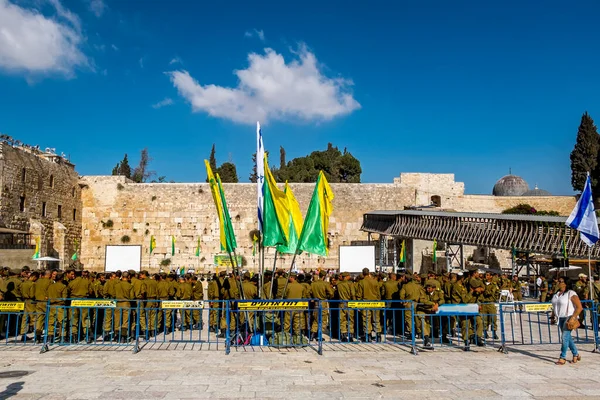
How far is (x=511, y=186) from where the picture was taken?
4844cm

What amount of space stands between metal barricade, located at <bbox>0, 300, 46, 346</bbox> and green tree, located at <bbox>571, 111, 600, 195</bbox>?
4083 cm

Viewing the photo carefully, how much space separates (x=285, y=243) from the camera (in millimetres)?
8703

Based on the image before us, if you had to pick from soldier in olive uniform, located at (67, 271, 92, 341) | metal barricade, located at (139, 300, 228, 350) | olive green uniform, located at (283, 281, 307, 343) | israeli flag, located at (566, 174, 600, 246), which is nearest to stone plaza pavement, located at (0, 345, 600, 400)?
metal barricade, located at (139, 300, 228, 350)

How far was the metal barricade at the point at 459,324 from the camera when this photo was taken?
8070 millimetres

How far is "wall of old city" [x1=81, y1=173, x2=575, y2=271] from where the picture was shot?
29.1 m

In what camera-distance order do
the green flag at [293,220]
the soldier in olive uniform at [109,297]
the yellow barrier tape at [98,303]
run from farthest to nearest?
the green flag at [293,220]
the soldier in olive uniform at [109,297]
the yellow barrier tape at [98,303]

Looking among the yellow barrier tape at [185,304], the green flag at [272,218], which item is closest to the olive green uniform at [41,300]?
the yellow barrier tape at [185,304]

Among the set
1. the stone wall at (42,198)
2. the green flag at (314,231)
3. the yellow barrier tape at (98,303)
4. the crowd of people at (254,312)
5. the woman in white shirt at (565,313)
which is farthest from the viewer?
the stone wall at (42,198)

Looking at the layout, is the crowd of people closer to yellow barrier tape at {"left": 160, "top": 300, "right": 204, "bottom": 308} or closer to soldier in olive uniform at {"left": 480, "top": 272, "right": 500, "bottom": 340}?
soldier in olive uniform at {"left": 480, "top": 272, "right": 500, "bottom": 340}

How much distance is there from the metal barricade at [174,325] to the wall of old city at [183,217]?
718 inches

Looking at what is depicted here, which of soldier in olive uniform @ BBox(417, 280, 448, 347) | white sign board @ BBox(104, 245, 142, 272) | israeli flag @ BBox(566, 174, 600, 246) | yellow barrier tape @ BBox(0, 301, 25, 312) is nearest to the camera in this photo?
yellow barrier tape @ BBox(0, 301, 25, 312)

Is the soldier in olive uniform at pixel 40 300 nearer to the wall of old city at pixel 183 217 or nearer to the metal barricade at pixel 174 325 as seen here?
the metal barricade at pixel 174 325

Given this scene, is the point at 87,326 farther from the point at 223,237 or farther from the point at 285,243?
the point at 285,243

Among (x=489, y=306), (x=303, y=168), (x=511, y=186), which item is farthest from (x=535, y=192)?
(x=489, y=306)
